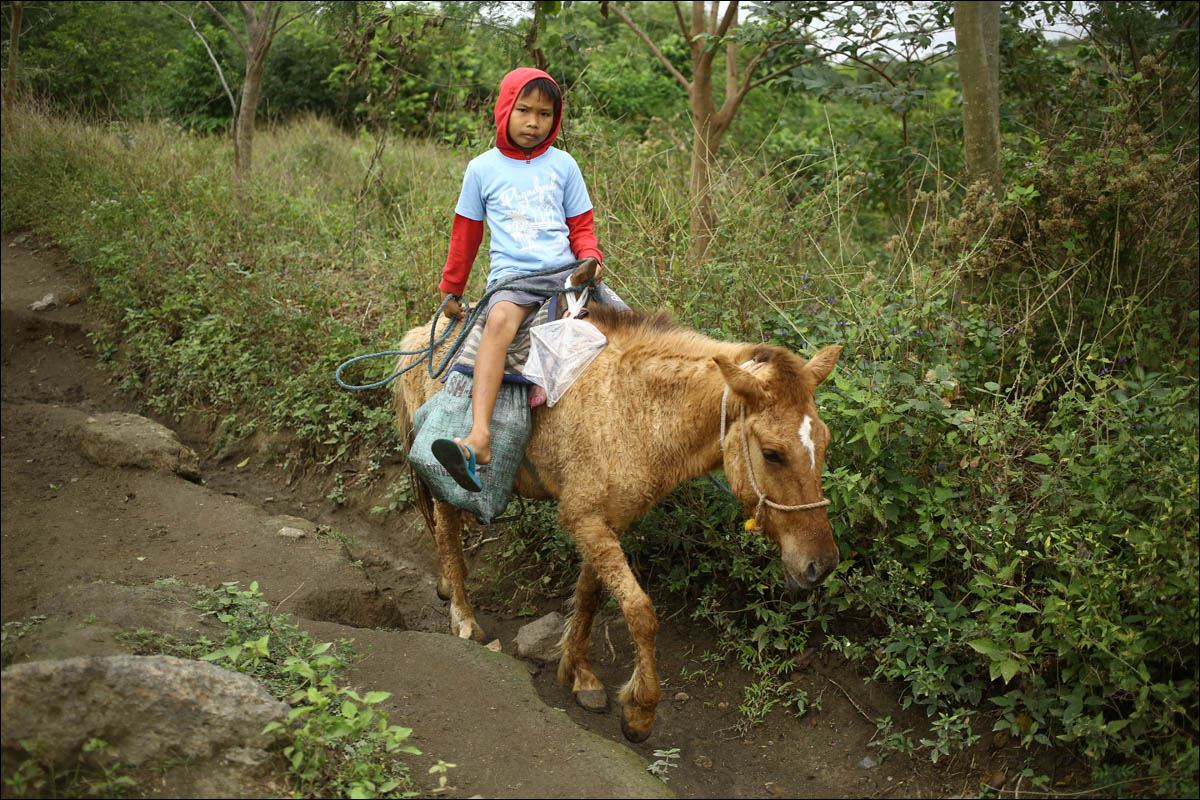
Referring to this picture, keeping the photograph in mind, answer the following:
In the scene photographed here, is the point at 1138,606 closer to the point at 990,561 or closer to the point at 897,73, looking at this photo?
the point at 990,561

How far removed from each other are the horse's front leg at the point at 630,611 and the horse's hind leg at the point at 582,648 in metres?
0.25

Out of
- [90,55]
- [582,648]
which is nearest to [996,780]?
[582,648]

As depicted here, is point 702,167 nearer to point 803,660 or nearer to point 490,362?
point 490,362

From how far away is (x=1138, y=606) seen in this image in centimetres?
360

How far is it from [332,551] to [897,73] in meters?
5.51

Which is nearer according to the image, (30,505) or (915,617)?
(915,617)

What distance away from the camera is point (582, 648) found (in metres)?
4.48

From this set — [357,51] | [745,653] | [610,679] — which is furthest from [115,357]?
[745,653]

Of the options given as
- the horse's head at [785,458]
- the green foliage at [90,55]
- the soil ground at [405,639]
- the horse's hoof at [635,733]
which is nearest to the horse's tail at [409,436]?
the soil ground at [405,639]

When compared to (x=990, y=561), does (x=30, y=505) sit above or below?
below

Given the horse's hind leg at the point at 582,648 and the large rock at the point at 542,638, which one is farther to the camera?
the large rock at the point at 542,638

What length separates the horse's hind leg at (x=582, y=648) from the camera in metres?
4.39

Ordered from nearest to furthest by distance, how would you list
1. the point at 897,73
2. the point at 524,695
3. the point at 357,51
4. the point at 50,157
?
the point at 524,695 < the point at 897,73 < the point at 357,51 < the point at 50,157

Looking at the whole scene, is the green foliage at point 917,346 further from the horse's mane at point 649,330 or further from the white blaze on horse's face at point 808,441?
the horse's mane at point 649,330
